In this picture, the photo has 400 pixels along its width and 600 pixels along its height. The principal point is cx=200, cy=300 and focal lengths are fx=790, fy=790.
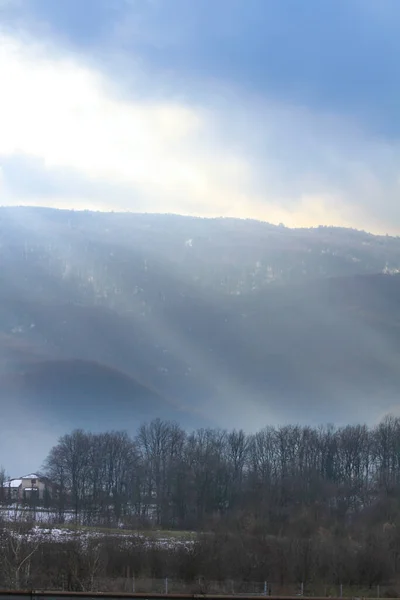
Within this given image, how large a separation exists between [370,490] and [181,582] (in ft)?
159

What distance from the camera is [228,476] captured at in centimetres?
9956

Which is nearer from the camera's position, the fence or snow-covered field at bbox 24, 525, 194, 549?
the fence

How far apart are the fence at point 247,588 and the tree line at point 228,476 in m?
18.0

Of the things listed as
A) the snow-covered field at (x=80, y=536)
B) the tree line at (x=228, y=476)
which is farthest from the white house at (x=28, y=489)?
the snow-covered field at (x=80, y=536)

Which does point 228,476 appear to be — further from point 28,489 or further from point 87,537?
point 87,537

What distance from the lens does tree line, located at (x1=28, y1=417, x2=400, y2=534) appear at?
81375 mm

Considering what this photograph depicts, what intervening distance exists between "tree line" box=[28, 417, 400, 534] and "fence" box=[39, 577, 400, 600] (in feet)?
59.0

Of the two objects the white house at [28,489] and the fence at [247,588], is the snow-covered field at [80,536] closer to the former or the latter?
the fence at [247,588]

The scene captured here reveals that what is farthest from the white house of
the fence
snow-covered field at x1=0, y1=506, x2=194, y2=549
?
the fence

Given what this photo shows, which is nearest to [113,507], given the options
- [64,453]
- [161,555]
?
[64,453]

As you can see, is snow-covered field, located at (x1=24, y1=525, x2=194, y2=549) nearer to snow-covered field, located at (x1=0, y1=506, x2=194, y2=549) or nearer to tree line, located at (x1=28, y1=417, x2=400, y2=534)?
snow-covered field, located at (x1=0, y1=506, x2=194, y2=549)

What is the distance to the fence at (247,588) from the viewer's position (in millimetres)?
44344

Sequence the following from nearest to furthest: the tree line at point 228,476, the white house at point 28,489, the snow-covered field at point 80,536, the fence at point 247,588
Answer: the fence at point 247,588, the snow-covered field at point 80,536, the tree line at point 228,476, the white house at point 28,489

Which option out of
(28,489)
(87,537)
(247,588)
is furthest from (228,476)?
(247,588)
